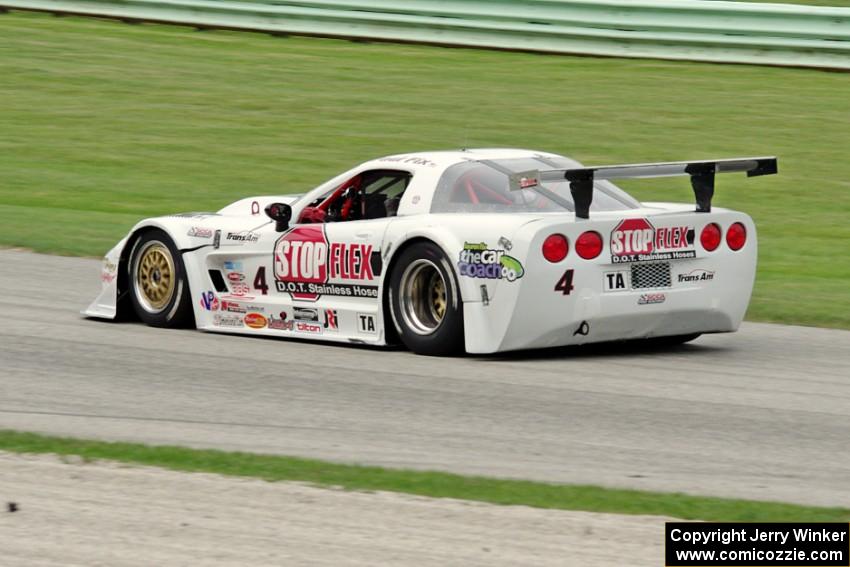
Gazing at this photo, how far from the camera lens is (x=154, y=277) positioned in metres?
11.1

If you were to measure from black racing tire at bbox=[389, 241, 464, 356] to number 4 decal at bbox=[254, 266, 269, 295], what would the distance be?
114 centimetres

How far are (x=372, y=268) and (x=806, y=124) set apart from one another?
36.6 ft

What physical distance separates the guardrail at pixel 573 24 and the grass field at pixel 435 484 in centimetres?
1483

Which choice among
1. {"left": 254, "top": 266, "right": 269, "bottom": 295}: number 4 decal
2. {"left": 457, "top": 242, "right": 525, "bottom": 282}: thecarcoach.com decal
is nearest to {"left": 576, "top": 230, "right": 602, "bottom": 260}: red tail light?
{"left": 457, "top": 242, "right": 525, "bottom": 282}: thecarcoach.com decal

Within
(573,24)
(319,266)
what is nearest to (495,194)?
(319,266)

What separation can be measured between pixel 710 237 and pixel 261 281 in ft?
9.45

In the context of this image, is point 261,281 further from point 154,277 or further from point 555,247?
point 555,247

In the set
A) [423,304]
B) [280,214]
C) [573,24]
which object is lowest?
[423,304]

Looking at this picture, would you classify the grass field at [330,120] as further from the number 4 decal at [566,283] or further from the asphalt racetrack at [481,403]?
the number 4 decal at [566,283]

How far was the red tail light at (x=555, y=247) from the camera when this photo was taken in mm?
9146

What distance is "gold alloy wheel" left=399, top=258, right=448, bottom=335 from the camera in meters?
9.67

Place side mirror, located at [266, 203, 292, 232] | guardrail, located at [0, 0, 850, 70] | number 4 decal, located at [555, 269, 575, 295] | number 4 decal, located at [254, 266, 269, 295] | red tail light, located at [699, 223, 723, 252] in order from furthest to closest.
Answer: guardrail, located at [0, 0, 850, 70]
number 4 decal, located at [254, 266, 269, 295]
side mirror, located at [266, 203, 292, 232]
red tail light, located at [699, 223, 723, 252]
number 4 decal, located at [555, 269, 575, 295]

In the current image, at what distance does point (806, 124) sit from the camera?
1973 centimetres

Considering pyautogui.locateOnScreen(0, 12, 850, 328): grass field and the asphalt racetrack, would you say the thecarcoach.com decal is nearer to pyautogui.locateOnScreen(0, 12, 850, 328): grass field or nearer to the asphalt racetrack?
the asphalt racetrack
